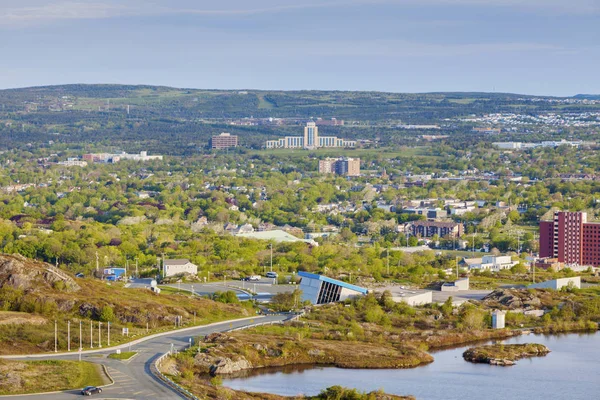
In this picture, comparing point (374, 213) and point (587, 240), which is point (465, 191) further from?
point (587, 240)

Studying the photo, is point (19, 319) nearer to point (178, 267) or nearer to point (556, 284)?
point (178, 267)

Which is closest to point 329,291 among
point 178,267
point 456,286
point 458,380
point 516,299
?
point 516,299

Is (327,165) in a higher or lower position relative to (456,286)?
lower

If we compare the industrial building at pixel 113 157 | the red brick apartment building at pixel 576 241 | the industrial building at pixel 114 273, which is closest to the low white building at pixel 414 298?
the industrial building at pixel 114 273

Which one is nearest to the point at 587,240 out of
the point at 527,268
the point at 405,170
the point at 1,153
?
the point at 527,268

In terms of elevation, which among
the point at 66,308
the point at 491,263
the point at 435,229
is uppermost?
the point at 66,308

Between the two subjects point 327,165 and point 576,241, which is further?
point 327,165
